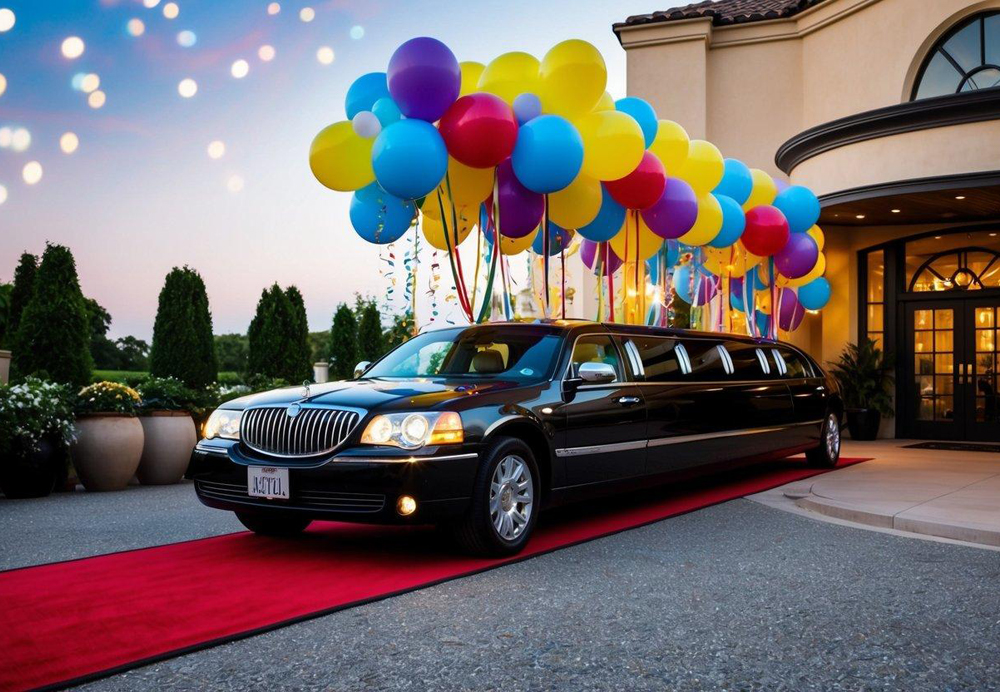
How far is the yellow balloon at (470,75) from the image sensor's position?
29.9ft

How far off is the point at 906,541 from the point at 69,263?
12.1 m

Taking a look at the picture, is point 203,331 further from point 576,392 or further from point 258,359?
point 576,392

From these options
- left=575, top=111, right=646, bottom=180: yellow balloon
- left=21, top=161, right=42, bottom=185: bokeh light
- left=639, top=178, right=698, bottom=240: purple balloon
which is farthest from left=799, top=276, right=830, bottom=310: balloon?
left=21, top=161, right=42, bottom=185: bokeh light

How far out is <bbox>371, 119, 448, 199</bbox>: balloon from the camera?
7918mm

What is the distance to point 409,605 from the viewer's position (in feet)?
15.6

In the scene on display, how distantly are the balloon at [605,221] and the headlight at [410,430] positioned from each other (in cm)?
510

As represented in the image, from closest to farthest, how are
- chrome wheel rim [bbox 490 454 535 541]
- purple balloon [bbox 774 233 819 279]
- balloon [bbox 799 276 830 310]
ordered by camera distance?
chrome wheel rim [bbox 490 454 535 541] → purple balloon [bbox 774 233 819 279] → balloon [bbox 799 276 830 310]

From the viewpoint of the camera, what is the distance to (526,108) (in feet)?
28.3

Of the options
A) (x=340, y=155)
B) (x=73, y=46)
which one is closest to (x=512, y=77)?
(x=340, y=155)

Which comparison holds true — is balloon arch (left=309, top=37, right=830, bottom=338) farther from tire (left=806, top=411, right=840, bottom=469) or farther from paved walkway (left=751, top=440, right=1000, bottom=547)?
paved walkway (left=751, top=440, right=1000, bottom=547)

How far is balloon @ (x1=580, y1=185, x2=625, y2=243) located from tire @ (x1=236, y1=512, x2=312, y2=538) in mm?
4965

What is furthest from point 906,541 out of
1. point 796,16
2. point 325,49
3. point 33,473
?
point 796,16

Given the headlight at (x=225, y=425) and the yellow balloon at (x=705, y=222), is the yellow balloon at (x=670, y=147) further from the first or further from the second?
the headlight at (x=225, y=425)

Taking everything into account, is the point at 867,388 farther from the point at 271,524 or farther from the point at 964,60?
the point at 271,524
